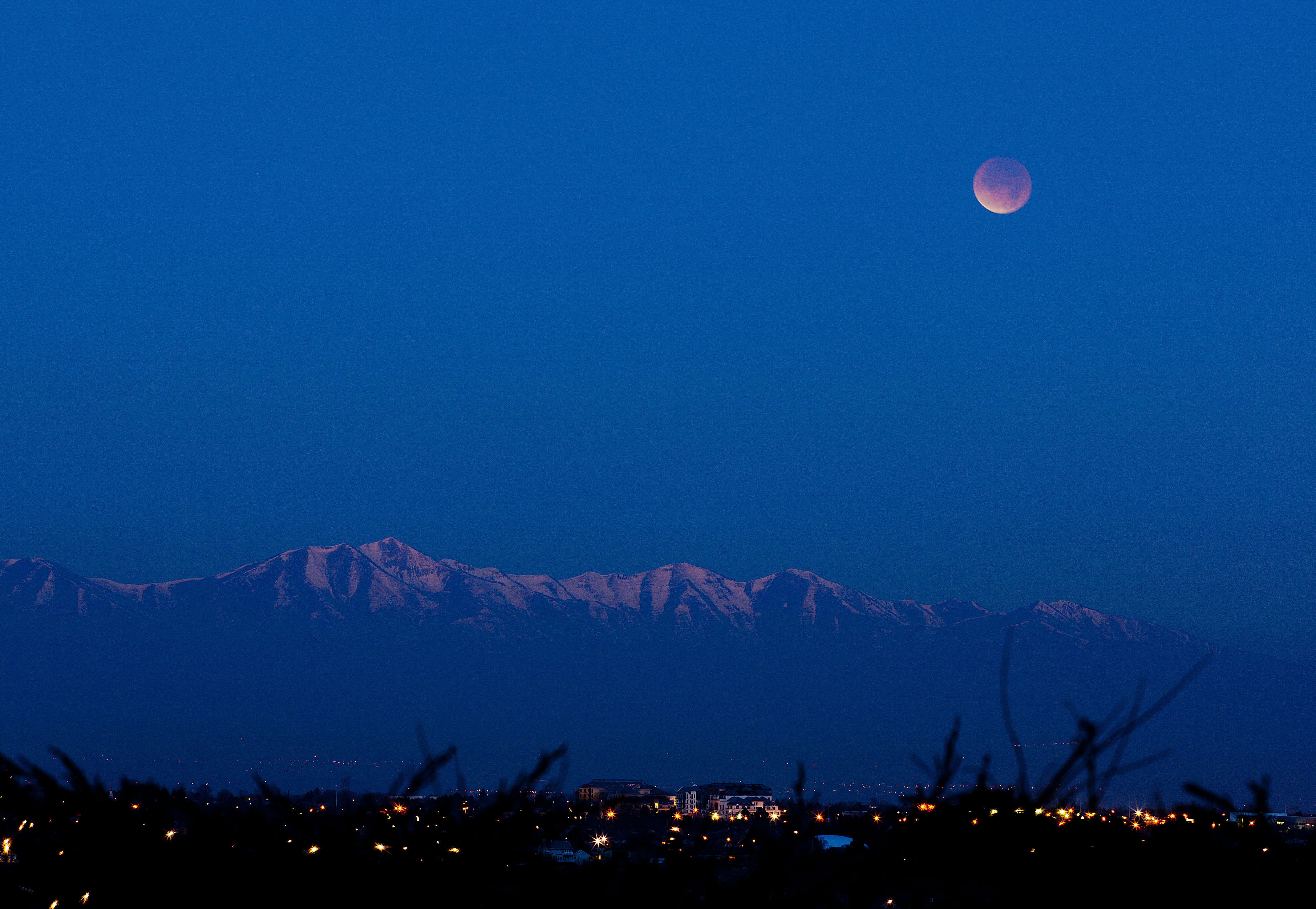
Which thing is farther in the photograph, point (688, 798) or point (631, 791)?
point (631, 791)

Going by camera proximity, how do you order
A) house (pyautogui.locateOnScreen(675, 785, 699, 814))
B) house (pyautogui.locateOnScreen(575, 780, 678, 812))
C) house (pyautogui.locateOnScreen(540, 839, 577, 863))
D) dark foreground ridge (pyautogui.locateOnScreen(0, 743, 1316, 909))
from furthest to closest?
house (pyautogui.locateOnScreen(675, 785, 699, 814))
house (pyautogui.locateOnScreen(575, 780, 678, 812))
house (pyautogui.locateOnScreen(540, 839, 577, 863))
dark foreground ridge (pyautogui.locateOnScreen(0, 743, 1316, 909))

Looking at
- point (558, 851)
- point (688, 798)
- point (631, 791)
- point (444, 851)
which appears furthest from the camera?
point (631, 791)

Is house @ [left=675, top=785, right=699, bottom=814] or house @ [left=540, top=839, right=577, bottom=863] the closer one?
house @ [left=540, top=839, right=577, bottom=863]

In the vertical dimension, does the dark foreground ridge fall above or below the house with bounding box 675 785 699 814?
below

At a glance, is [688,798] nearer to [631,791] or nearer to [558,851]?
[631,791]

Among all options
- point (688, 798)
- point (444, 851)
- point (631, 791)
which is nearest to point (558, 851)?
point (444, 851)

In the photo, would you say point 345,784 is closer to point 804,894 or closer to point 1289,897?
point 804,894

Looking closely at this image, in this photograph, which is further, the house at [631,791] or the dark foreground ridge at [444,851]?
the house at [631,791]

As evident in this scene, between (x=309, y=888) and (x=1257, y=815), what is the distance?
3.58m

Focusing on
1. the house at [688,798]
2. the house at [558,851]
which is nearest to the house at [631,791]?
the house at [688,798]

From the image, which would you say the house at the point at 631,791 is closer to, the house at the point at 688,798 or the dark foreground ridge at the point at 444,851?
the house at the point at 688,798

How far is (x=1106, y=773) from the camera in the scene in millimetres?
3531

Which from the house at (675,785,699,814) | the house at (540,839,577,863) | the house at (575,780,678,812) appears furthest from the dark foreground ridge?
the house at (675,785,699,814)

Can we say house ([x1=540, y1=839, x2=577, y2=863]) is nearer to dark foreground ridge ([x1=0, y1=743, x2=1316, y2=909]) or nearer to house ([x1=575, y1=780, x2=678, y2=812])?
dark foreground ridge ([x1=0, y1=743, x2=1316, y2=909])
